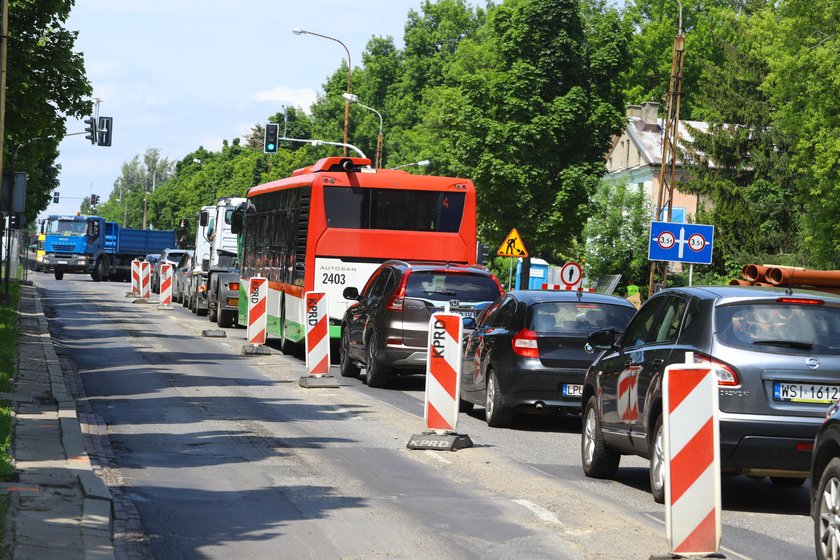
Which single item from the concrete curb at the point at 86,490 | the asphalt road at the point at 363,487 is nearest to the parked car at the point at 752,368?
the asphalt road at the point at 363,487

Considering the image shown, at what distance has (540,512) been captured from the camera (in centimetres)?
968

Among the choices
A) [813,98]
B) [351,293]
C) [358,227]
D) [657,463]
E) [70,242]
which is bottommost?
[657,463]

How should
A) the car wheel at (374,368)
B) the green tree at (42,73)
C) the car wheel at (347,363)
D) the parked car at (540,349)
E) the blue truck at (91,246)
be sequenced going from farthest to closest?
the blue truck at (91,246) < the green tree at (42,73) < the car wheel at (347,363) < the car wheel at (374,368) < the parked car at (540,349)

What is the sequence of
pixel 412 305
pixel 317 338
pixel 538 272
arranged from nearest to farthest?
pixel 412 305, pixel 317 338, pixel 538 272

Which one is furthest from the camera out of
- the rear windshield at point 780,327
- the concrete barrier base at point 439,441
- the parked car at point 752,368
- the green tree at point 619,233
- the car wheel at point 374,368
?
the green tree at point 619,233

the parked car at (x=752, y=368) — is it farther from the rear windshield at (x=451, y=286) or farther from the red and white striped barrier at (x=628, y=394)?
the rear windshield at (x=451, y=286)

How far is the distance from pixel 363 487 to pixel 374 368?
989 centimetres

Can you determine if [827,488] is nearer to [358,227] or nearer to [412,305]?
[412,305]

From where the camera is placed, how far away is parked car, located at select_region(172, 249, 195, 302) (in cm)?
4825

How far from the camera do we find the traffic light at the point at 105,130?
54403 mm

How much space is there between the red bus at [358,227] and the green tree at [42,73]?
5566 mm

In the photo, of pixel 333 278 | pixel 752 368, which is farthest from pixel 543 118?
pixel 752 368

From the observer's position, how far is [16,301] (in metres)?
38.8

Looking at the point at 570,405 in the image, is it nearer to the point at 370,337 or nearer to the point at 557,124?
the point at 370,337
